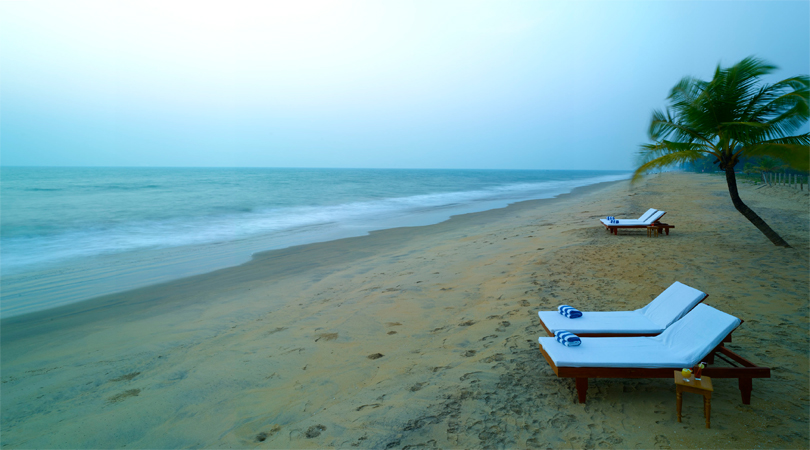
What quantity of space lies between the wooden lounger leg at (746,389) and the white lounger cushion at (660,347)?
1.14 feet

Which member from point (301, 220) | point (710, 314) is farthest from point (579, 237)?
point (301, 220)

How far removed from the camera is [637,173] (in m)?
9.84

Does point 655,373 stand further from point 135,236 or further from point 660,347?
point 135,236

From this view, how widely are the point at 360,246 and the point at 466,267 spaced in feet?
15.0

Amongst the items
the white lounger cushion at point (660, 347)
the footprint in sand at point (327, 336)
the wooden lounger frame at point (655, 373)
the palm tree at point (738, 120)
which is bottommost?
the footprint in sand at point (327, 336)

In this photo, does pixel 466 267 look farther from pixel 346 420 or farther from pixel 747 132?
pixel 747 132

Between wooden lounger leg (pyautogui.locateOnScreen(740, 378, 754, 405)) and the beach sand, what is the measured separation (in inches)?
3.4

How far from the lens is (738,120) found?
28.0 ft

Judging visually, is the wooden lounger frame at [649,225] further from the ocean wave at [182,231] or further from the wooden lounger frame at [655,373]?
the ocean wave at [182,231]

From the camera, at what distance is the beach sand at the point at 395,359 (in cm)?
330

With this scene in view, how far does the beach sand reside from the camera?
330 cm

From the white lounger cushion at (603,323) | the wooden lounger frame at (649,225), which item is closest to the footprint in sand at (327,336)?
the white lounger cushion at (603,323)

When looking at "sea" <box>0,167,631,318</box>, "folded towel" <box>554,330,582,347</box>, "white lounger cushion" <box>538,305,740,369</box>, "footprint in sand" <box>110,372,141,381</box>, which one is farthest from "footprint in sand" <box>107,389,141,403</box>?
"sea" <box>0,167,631,318</box>

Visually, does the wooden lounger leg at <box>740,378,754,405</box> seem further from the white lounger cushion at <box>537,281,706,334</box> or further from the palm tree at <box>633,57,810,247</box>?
the palm tree at <box>633,57,810,247</box>
